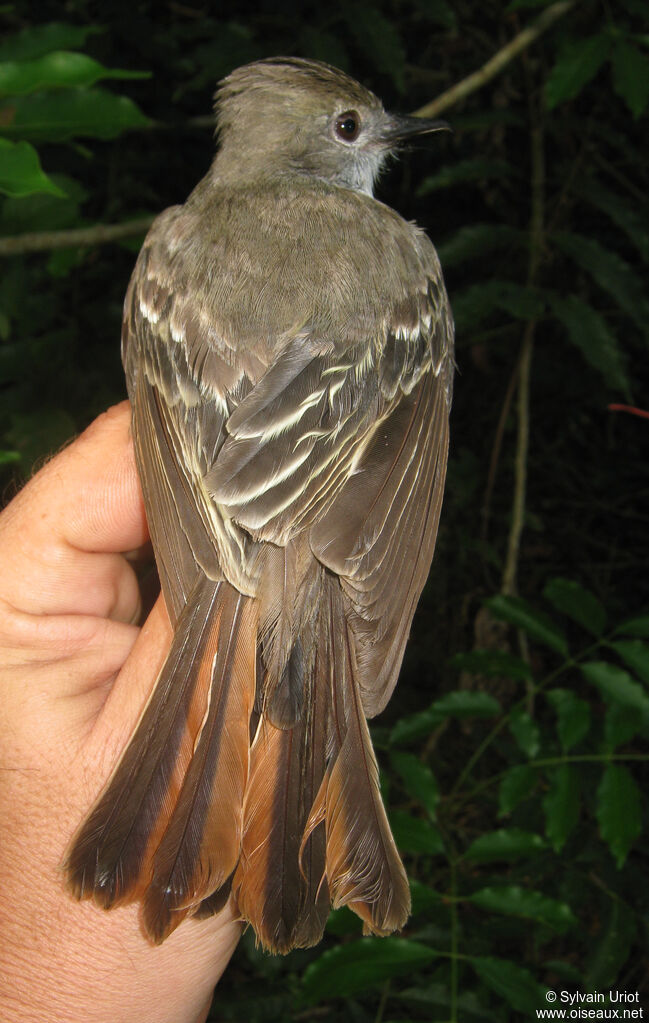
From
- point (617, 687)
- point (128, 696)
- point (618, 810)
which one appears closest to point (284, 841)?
point (128, 696)

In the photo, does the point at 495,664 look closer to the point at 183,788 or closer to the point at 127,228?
the point at 183,788

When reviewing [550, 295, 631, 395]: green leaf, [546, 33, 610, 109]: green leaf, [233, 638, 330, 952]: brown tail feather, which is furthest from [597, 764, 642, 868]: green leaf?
[546, 33, 610, 109]: green leaf

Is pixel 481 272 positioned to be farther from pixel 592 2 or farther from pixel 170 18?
pixel 170 18

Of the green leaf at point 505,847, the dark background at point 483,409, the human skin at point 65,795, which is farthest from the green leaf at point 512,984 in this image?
the human skin at point 65,795

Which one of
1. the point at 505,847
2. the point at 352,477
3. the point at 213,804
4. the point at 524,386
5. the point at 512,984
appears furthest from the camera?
the point at 524,386

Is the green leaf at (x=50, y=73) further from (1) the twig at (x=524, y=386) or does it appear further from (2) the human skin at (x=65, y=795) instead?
(1) the twig at (x=524, y=386)

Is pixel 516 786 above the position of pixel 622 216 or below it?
below
